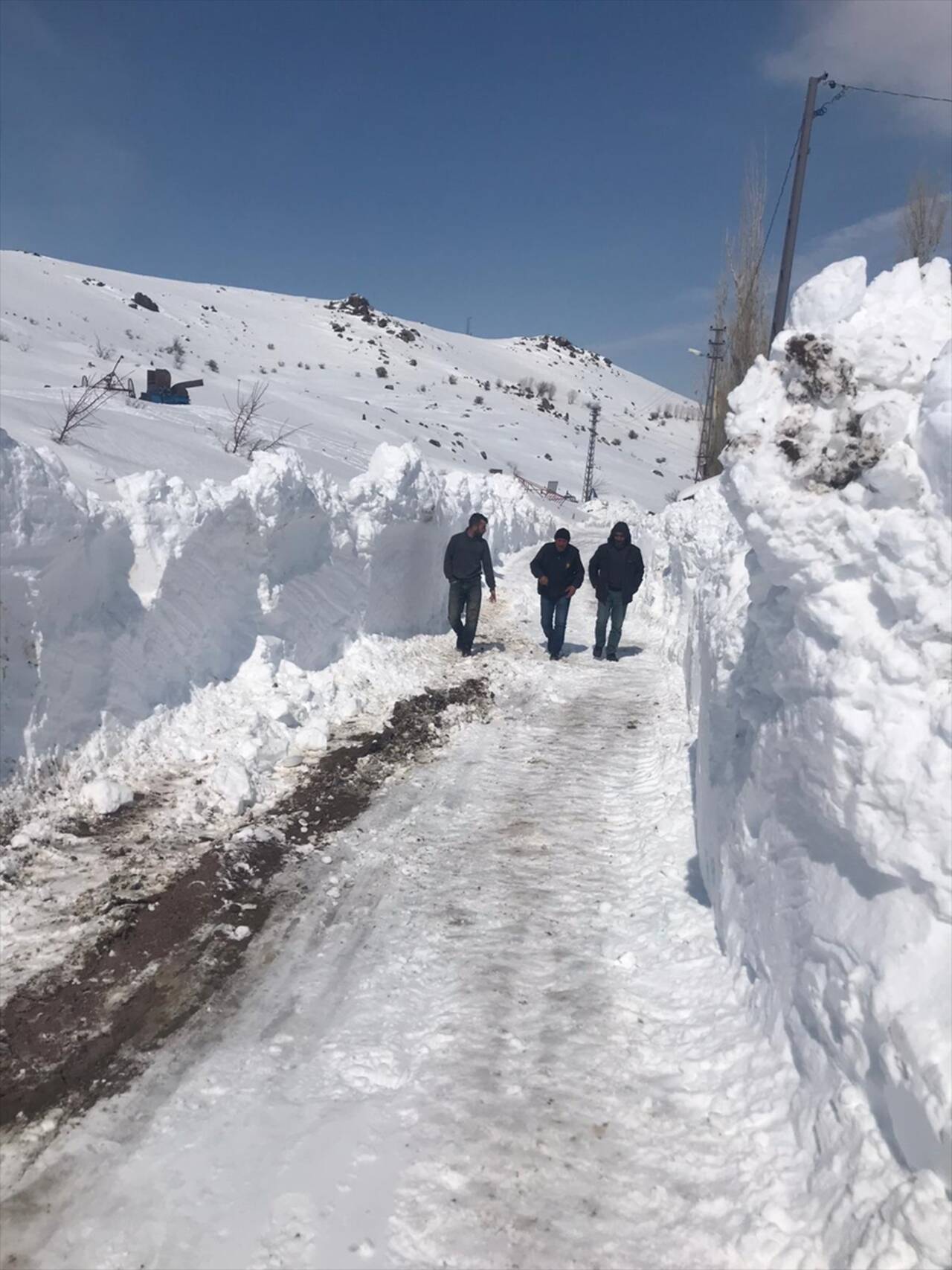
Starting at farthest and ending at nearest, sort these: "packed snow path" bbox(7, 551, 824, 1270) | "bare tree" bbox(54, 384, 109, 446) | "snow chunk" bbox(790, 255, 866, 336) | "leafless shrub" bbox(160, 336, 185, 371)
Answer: "leafless shrub" bbox(160, 336, 185, 371)
"bare tree" bbox(54, 384, 109, 446)
"snow chunk" bbox(790, 255, 866, 336)
"packed snow path" bbox(7, 551, 824, 1270)

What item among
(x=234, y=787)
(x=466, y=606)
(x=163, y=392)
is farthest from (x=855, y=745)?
(x=163, y=392)

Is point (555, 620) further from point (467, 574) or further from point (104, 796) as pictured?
point (104, 796)

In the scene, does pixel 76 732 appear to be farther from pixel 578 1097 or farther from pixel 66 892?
pixel 578 1097

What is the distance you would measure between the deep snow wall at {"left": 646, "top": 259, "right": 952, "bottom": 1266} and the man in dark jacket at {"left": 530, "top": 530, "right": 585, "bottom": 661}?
648cm

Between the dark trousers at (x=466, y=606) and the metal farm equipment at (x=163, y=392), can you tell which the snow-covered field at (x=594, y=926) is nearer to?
the dark trousers at (x=466, y=606)

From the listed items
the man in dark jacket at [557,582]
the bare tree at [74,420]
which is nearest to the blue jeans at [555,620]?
the man in dark jacket at [557,582]

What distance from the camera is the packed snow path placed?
271 centimetres

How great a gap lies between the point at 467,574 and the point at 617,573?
203 centimetres

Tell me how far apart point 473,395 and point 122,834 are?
183 feet

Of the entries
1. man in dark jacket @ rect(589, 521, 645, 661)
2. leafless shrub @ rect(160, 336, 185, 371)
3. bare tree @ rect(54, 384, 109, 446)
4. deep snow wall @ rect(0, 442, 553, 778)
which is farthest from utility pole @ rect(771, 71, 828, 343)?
leafless shrub @ rect(160, 336, 185, 371)

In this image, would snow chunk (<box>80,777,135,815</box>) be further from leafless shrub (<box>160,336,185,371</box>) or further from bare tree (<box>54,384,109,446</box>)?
leafless shrub (<box>160,336,185,371</box>)

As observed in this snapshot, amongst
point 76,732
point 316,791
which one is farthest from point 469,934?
point 76,732

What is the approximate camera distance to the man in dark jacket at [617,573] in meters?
10.9

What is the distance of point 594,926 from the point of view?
4.68 metres
